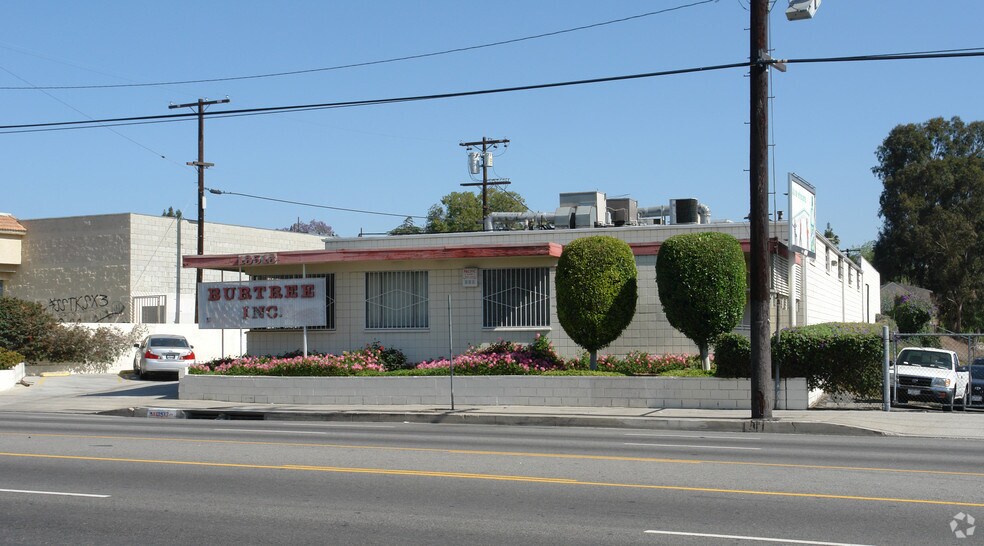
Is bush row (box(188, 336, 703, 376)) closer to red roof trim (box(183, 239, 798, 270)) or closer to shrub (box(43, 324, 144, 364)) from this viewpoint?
red roof trim (box(183, 239, 798, 270))

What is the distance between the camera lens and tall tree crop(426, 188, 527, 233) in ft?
264

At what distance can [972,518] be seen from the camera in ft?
30.7

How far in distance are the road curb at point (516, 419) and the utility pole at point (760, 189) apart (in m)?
0.63

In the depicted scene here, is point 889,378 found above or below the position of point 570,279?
below

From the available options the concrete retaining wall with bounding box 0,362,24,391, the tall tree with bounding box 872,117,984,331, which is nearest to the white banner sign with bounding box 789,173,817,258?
the concrete retaining wall with bounding box 0,362,24,391

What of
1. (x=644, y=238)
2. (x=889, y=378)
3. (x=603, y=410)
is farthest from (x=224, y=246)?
(x=889, y=378)

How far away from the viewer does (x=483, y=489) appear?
36.8ft

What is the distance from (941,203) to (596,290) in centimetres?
5204

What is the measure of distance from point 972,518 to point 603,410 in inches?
503

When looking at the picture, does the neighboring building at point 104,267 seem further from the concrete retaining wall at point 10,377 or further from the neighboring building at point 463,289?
the neighboring building at point 463,289

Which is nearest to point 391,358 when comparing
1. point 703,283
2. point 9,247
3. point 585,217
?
point 585,217

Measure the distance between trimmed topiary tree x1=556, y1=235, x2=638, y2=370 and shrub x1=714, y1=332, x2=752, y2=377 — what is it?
2.68 m

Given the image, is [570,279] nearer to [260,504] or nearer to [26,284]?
[260,504]

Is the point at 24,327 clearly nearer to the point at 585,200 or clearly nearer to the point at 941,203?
the point at 585,200
